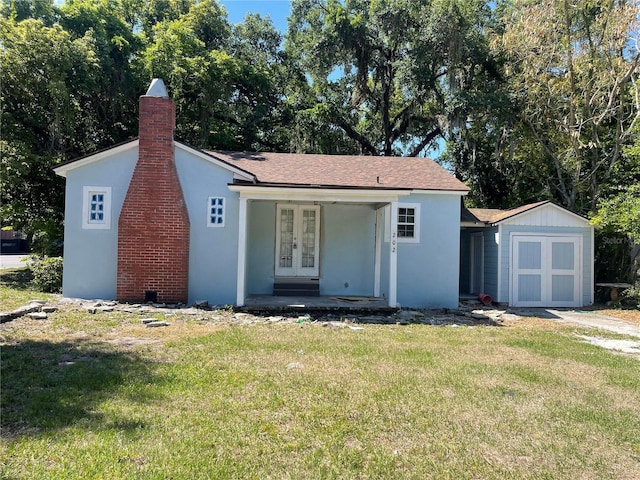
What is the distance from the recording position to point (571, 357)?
6.46 metres

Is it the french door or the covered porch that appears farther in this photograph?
the french door

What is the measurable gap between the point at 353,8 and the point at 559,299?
15.8 m

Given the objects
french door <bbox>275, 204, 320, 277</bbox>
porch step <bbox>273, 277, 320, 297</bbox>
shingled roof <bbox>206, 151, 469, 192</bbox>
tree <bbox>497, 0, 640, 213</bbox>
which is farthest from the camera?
tree <bbox>497, 0, 640, 213</bbox>

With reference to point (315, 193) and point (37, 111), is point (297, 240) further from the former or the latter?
point (37, 111)

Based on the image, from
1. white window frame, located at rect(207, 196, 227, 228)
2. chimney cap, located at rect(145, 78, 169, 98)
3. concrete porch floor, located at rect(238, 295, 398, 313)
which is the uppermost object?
chimney cap, located at rect(145, 78, 169, 98)

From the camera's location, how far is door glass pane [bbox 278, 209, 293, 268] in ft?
39.3

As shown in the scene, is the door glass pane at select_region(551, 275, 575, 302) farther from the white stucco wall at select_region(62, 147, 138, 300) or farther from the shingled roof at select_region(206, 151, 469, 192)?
the white stucco wall at select_region(62, 147, 138, 300)

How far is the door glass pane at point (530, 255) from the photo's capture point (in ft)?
40.6

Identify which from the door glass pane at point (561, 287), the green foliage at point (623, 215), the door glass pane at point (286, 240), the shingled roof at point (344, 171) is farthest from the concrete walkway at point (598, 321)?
the door glass pane at point (286, 240)

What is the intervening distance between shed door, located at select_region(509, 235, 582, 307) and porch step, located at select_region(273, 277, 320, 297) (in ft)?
18.7

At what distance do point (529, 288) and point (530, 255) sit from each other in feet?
3.16

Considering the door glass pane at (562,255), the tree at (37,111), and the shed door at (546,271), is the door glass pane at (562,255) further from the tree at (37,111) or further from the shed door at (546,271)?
the tree at (37,111)

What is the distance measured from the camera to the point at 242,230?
9805 millimetres

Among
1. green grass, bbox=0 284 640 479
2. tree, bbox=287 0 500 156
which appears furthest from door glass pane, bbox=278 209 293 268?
tree, bbox=287 0 500 156
